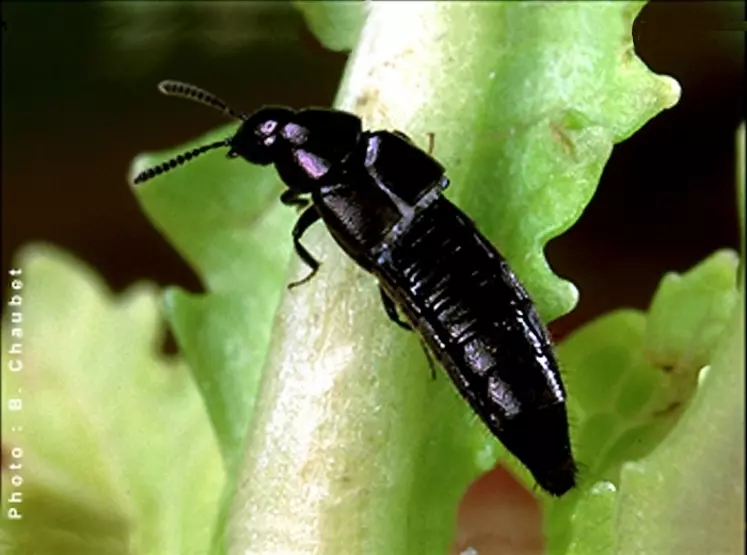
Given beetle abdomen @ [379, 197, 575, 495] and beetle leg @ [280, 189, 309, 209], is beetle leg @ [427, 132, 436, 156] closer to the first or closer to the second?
beetle abdomen @ [379, 197, 575, 495]

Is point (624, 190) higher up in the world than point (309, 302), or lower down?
lower down

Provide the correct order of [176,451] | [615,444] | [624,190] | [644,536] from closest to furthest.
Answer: [644,536]
[615,444]
[176,451]
[624,190]

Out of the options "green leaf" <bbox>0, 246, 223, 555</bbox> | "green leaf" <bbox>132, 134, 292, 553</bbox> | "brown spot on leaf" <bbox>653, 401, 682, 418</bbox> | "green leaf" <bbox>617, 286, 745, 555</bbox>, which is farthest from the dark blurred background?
"green leaf" <bbox>617, 286, 745, 555</bbox>

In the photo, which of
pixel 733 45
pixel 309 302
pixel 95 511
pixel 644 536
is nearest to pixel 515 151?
pixel 309 302

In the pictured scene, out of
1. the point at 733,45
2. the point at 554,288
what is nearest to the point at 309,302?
the point at 554,288

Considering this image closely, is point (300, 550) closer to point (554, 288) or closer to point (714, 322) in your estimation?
point (554, 288)

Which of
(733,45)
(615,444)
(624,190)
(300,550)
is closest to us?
(300,550)

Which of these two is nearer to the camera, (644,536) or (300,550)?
(644,536)


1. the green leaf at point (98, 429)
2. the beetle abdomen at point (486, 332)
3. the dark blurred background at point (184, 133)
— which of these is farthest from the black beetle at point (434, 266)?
the dark blurred background at point (184, 133)

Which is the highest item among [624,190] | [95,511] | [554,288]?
[554,288]

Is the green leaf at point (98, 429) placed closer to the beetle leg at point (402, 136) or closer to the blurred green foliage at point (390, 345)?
the blurred green foliage at point (390, 345)
